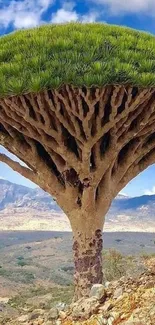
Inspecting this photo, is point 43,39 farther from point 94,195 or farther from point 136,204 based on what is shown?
point 136,204

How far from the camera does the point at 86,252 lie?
8.85 m

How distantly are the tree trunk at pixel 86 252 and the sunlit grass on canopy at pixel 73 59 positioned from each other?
2.59 meters

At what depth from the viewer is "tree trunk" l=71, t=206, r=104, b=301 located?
878 centimetres

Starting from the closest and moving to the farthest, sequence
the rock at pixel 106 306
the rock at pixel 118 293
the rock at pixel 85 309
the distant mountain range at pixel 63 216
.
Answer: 1. the rock at pixel 106 306
2. the rock at pixel 85 309
3. the rock at pixel 118 293
4. the distant mountain range at pixel 63 216

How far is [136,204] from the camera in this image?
17712 cm

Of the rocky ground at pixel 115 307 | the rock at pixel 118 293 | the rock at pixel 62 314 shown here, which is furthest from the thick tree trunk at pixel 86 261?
the rock at pixel 118 293

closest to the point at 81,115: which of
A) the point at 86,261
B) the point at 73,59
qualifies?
the point at 73,59

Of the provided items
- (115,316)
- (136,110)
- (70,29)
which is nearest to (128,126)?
(136,110)

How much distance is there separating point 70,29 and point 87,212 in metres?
2.93

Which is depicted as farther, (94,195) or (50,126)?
(94,195)

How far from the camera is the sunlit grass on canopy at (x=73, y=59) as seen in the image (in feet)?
23.5

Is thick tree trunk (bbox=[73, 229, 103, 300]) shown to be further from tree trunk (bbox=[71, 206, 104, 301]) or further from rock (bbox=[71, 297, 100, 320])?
rock (bbox=[71, 297, 100, 320])

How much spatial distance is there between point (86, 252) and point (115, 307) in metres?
2.18

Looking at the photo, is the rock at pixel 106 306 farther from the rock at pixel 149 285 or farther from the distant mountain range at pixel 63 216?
the distant mountain range at pixel 63 216
